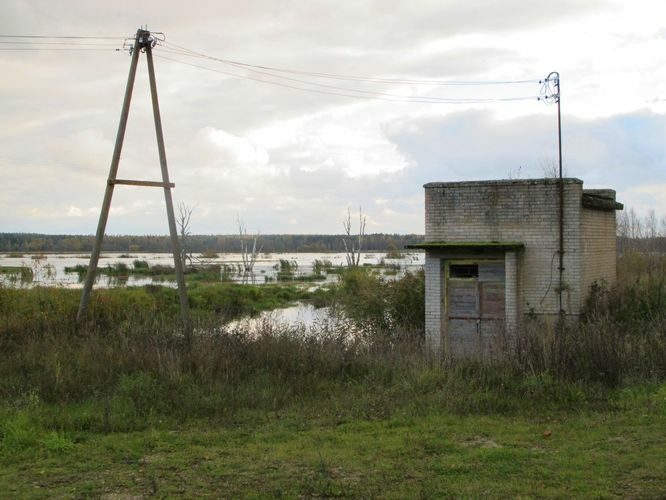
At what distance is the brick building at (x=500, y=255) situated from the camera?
15.8 meters

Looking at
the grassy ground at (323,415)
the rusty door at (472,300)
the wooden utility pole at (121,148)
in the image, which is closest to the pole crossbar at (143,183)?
the wooden utility pole at (121,148)

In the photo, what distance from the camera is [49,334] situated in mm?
13281

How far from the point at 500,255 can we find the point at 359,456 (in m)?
10.1

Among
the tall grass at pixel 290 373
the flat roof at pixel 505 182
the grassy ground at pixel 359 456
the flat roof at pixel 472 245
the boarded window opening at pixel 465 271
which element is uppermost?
the flat roof at pixel 505 182

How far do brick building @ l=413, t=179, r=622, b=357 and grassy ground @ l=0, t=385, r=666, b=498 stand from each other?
726 centimetres

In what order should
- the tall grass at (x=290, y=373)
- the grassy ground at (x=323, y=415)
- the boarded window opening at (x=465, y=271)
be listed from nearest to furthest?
the grassy ground at (x=323, y=415), the tall grass at (x=290, y=373), the boarded window opening at (x=465, y=271)

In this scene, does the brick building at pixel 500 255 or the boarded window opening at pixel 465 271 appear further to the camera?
the boarded window opening at pixel 465 271

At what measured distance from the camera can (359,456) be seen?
685cm

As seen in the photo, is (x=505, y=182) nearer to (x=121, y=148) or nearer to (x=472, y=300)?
(x=472, y=300)

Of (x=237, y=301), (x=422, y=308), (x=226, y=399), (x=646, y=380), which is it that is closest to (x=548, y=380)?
(x=646, y=380)

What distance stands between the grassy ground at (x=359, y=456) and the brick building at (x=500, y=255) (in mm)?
7257

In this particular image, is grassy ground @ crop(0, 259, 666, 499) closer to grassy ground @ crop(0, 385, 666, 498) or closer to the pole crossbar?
grassy ground @ crop(0, 385, 666, 498)

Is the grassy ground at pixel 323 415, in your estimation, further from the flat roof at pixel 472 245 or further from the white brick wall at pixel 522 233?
the flat roof at pixel 472 245

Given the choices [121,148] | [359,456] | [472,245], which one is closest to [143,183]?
[121,148]
